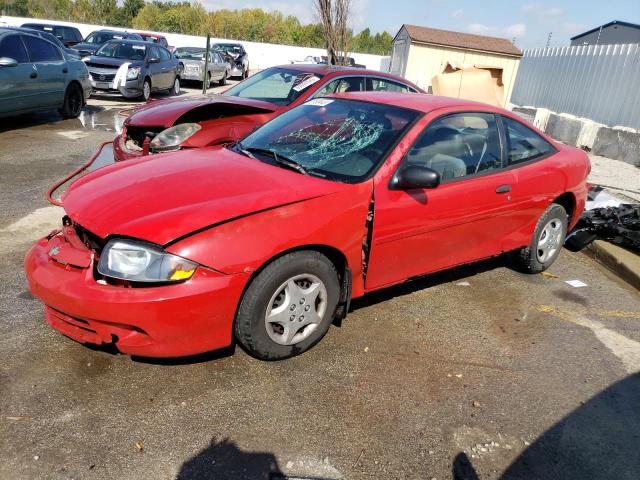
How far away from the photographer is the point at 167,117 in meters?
5.75

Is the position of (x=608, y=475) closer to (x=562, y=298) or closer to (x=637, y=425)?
(x=637, y=425)

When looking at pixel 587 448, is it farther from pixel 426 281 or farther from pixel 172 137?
pixel 172 137

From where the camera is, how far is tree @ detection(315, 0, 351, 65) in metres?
17.8

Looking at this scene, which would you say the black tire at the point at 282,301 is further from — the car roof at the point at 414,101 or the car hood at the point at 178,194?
the car roof at the point at 414,101

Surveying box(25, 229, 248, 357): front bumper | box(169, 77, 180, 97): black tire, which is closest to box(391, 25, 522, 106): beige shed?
box(169, 77, 180, 97): black tire

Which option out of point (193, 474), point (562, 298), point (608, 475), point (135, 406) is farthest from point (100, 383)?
point (562, 298)

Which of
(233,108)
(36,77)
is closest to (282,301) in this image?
(233,108)

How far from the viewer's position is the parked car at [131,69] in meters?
13.7

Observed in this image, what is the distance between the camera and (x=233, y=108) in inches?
232

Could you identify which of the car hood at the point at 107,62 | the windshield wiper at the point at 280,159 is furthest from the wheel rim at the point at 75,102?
the windshield wiper at the point at 280,159

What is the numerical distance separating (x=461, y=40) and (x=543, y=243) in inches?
617

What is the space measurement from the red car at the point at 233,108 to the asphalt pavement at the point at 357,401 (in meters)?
2.00

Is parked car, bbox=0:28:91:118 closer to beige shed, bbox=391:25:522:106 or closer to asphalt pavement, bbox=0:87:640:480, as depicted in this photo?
asphalt pavement, bbox=0:87:640:480

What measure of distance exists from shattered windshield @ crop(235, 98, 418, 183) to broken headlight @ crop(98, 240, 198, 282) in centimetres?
114
